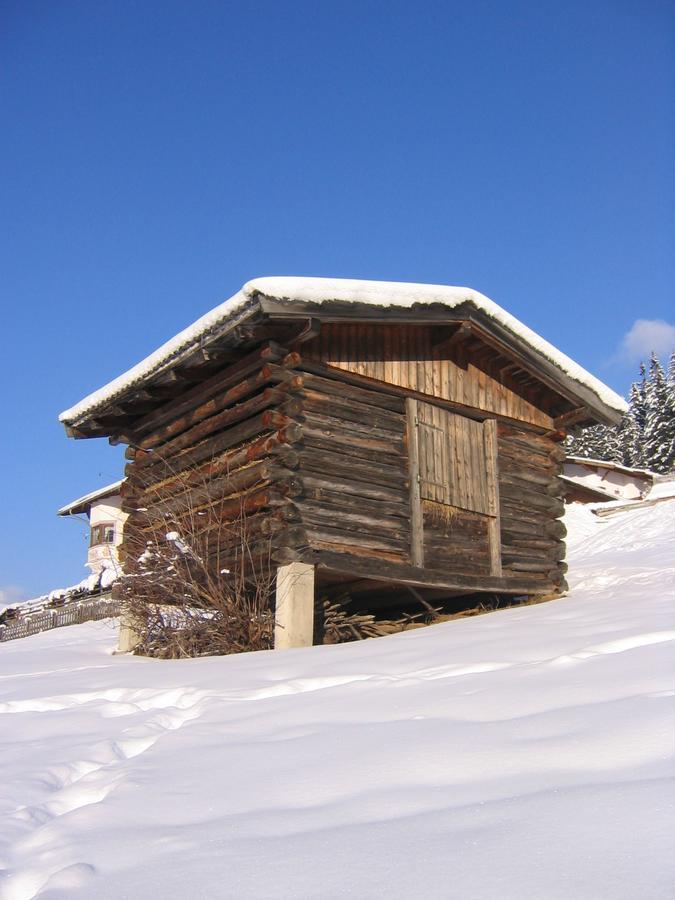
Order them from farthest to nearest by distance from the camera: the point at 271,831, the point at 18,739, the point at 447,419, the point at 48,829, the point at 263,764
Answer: the point at 447,419 → the point at 18,739 → the point at 263,764 → the point at 48,829 → the point at 271,831

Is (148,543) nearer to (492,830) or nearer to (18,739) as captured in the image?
(18,739)

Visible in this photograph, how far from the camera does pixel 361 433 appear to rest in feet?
31.8

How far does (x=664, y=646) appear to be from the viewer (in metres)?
4.18

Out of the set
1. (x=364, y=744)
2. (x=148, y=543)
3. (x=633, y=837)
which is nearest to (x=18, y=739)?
(x=364, y=744)

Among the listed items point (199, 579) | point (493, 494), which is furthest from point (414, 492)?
point (199, 579)

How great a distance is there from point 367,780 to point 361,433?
23.6 feet

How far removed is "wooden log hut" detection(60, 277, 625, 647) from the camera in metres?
8.83

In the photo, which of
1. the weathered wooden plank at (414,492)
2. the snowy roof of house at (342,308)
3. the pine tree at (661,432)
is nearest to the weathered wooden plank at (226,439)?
the snowy roof of house at (342,308)

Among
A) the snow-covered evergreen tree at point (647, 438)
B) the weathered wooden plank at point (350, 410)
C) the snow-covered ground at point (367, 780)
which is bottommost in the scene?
the snow-covered ground at point (367, 780)

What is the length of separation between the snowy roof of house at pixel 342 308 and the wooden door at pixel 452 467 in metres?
1.21

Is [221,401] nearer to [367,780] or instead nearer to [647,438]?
[367,780]

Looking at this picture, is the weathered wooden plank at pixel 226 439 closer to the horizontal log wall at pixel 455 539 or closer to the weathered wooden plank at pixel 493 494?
the horizontal log wall at pixel 455 539

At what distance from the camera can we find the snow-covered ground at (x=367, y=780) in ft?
6.10

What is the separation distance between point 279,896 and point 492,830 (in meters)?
0.51
